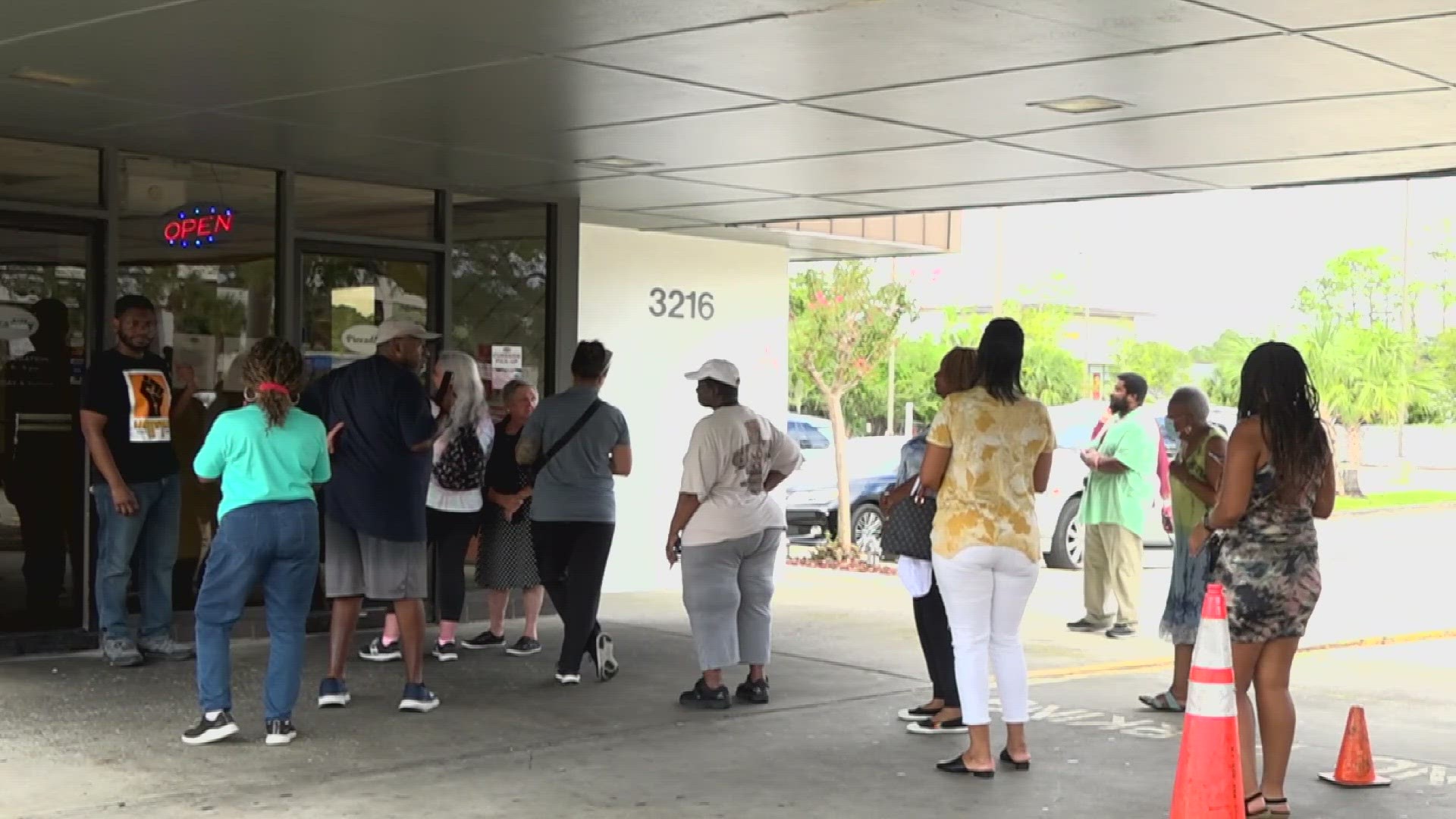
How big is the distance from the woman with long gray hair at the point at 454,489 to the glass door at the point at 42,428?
1801 millimetres

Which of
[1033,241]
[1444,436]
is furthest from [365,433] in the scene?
[1033,241]

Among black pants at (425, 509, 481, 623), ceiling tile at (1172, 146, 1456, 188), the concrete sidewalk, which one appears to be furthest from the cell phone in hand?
ceiling tile at (1172, 146, 1456, 188)

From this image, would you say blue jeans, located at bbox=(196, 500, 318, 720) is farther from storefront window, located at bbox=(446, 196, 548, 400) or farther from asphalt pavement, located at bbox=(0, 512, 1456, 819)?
storefront window, located at bbox=(446, 196, 548, 400)

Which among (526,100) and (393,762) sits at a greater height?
(526,100)

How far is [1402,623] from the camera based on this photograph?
1318 cm

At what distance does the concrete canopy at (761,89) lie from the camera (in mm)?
6320

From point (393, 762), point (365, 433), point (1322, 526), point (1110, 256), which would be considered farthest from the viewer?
point (1110, 256)

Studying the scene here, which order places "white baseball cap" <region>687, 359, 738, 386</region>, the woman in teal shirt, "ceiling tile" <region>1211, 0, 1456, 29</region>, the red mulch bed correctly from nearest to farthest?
"ceiling tile" <region>1211, 0, 1456, 29</region>, the woman in teal shirt, "white baseball cap" <region>687, 359, 738, 386</region>, the red mulch bed

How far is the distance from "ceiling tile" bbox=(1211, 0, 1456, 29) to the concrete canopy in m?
0.01

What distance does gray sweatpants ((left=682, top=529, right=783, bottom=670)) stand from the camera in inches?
330

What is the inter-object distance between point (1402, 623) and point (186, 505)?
9.01 metres

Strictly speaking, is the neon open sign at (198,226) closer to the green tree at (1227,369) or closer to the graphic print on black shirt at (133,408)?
the graphic print on black shirt at (133,408)

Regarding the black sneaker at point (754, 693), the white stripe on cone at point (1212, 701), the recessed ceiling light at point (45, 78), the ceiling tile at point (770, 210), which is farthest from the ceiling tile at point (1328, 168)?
the recessed ceiling light at point (45, 78)

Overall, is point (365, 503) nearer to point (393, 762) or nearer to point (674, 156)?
point (393, 762)
